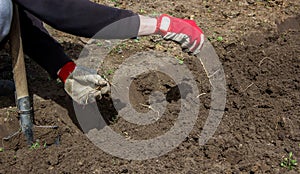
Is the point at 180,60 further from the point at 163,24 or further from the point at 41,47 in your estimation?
the point at 41,47

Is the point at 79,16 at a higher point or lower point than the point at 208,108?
higher

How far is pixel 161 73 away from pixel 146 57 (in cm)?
33

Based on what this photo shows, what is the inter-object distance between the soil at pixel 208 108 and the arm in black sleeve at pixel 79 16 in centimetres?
63

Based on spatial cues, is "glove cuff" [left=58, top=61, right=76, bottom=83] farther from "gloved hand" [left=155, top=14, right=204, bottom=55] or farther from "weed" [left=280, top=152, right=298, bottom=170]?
"weed" [left=280, top=152, right=298, bottom=170]

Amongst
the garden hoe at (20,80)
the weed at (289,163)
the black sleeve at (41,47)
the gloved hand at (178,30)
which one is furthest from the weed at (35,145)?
the weed at (289,163)

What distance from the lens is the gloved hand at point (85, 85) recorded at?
3207mm

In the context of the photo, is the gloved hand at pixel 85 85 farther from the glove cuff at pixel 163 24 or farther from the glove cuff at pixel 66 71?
the glove cuff at pixel 163 24

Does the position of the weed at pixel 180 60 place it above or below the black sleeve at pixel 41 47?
below

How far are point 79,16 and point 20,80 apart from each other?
525 millimetres

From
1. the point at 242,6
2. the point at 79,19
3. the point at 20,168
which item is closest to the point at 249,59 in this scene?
the point at 242,6

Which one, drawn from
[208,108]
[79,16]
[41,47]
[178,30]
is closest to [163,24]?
[178,30]

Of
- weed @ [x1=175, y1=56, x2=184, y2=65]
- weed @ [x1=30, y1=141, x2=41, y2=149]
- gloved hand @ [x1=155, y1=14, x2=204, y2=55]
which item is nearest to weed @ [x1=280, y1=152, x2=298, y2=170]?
gloved hand @ [x1=155, y1=14, x2=204, y2=55]

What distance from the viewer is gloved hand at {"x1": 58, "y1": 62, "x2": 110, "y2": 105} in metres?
3.21

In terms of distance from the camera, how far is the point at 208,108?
3521 mm
